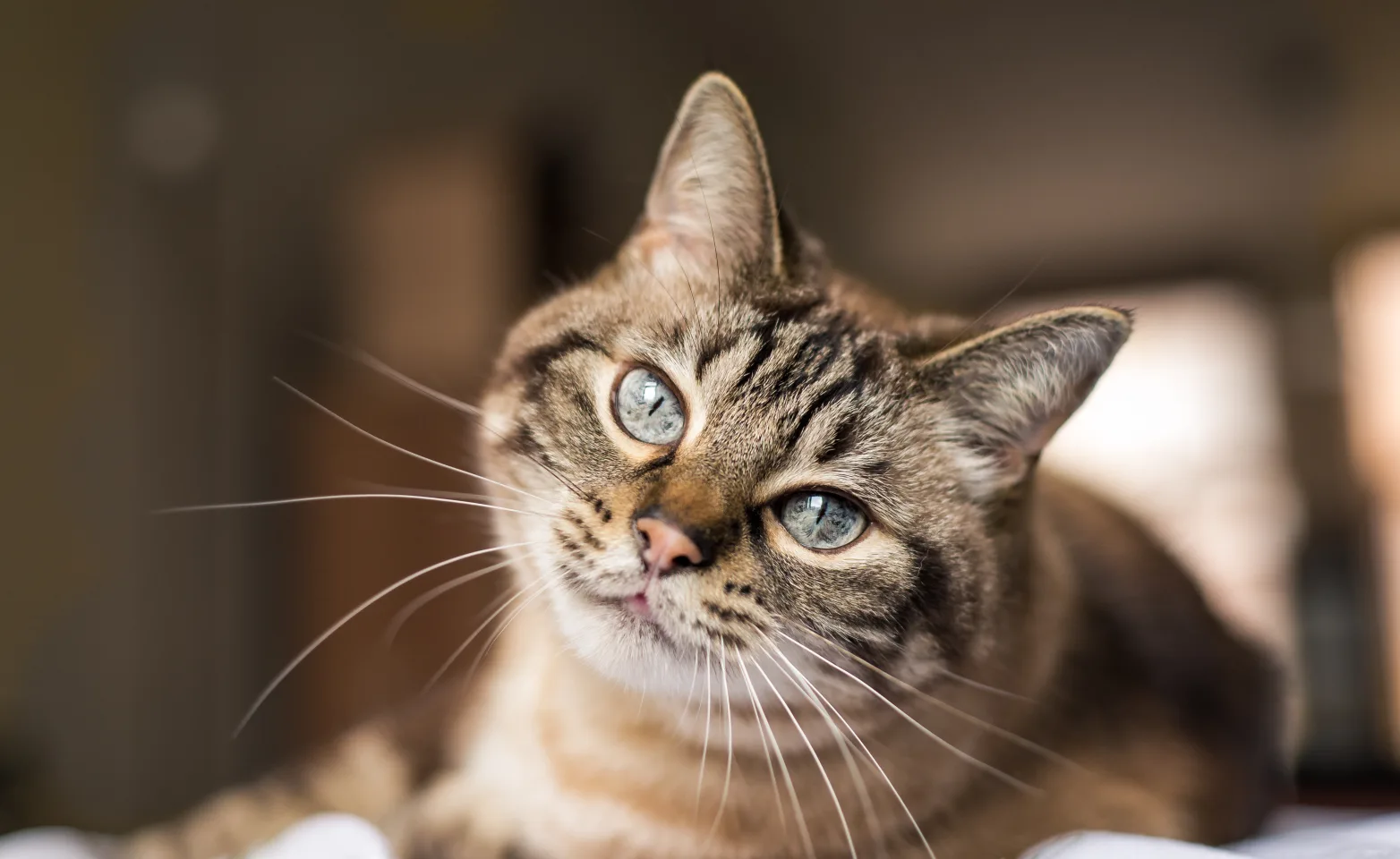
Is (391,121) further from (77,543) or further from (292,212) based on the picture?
(77,543)

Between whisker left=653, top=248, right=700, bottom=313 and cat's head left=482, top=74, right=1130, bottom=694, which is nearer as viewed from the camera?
cat's head left=482, top=74, right=1130, bottom=694

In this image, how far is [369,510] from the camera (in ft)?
6.37

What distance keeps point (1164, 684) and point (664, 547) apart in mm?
553

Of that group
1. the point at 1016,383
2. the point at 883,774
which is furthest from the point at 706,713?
the point at 1016,383

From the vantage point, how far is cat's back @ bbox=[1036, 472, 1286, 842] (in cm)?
88

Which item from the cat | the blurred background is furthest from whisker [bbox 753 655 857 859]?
the blurred background

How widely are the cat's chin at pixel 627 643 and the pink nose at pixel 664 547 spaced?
4 centimetres

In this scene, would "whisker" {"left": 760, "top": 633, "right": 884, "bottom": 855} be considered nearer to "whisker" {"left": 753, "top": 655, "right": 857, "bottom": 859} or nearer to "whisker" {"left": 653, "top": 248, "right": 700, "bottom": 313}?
Answer: "whisker" {"left": 753, "top": 655, "right": 857, "bottom": 859}

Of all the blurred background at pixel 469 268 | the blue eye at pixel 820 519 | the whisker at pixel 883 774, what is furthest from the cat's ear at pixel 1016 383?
the blurred background at pixel 469 268

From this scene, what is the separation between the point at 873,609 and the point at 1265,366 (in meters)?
2.30

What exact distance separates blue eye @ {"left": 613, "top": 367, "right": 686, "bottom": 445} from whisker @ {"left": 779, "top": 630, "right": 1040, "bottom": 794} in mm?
188

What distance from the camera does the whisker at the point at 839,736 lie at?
2.27 ft

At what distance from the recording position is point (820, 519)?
2.53 feet

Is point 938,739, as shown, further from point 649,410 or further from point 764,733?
point 649,410
